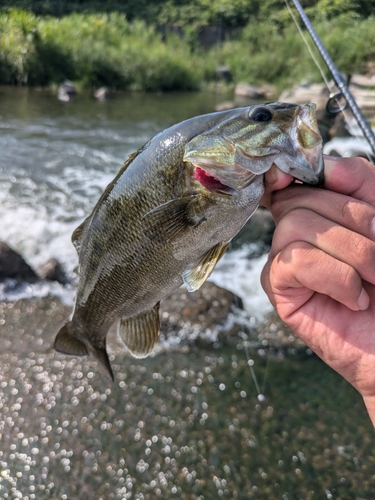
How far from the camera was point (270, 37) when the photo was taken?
2900 centimetres

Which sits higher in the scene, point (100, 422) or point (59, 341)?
point (59, 341)

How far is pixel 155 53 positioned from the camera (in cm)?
2378

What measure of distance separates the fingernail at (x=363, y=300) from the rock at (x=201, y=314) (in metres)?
3.79

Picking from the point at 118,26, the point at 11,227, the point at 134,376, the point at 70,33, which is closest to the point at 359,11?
the point at 118,26

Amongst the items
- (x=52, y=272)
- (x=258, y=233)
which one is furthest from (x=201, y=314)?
(x=258, y=233)

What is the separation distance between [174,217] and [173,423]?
3.06 metres

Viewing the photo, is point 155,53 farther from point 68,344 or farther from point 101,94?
point 68,344

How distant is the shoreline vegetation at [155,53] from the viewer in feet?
68.2

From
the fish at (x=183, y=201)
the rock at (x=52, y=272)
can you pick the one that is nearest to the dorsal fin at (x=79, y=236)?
the fish at (x=183, y=201)

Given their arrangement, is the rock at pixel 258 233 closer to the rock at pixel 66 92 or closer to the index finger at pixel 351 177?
the index finger at pixel 351 177

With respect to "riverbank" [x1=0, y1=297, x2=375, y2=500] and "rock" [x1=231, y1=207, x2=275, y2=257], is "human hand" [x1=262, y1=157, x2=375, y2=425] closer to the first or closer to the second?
"riverbank" [x1=0, y1=297, x2=375, y2=500]

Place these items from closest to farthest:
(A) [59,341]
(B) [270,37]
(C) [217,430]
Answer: (A) [59,341]
(C) [217,430]
(B) [270,37]

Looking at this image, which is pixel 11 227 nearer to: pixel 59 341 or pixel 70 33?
pixel 59 341

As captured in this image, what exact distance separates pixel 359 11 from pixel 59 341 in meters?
36.7
